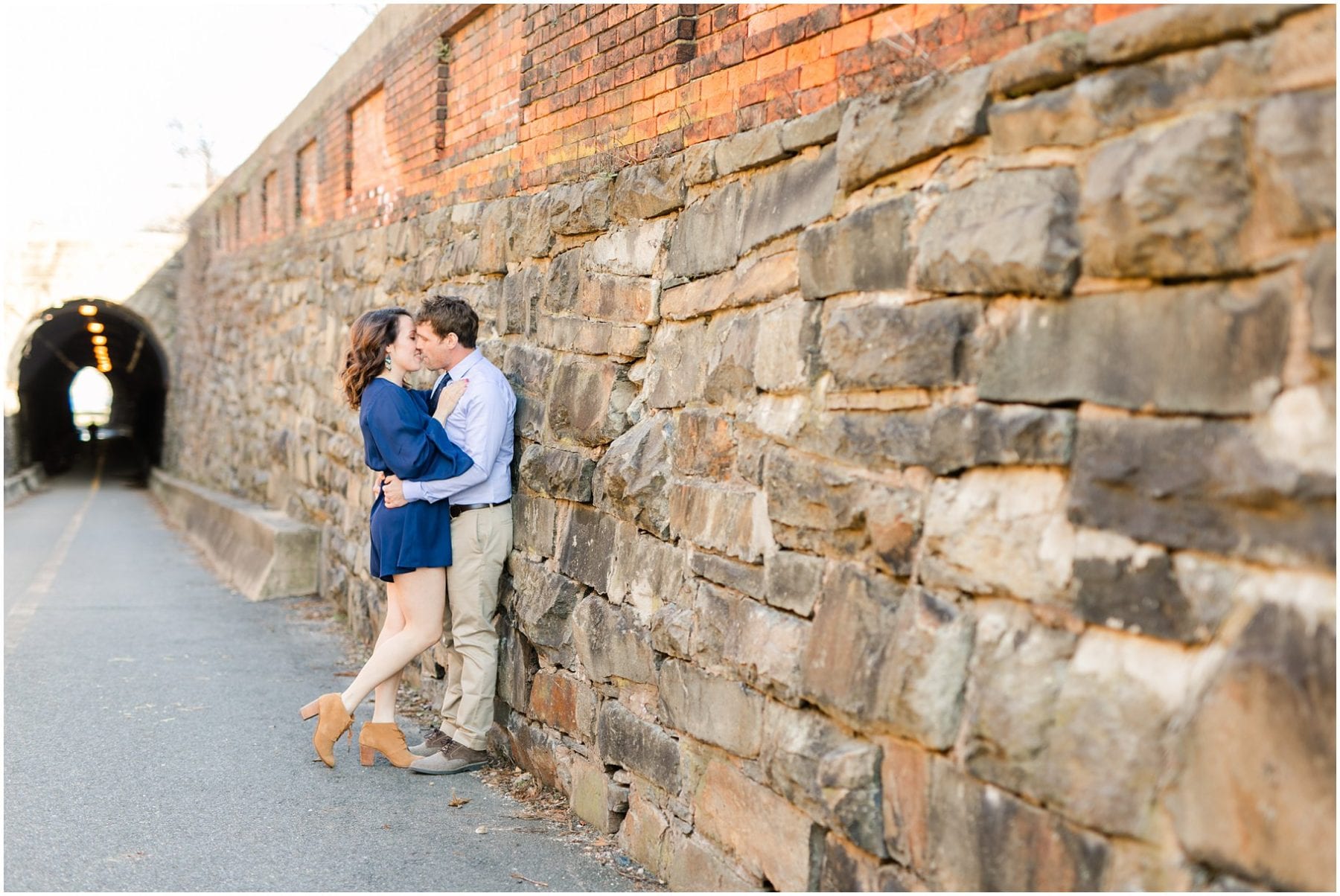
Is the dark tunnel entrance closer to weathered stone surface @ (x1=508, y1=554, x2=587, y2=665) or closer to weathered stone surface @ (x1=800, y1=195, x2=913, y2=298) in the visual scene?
weathered stone surface @ (x1=508, y1=554, x2=587, y2=665)

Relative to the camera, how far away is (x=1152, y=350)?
2270 mm

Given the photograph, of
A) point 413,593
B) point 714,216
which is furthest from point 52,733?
point 714,216

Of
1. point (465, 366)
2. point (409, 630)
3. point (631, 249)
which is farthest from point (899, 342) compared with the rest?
point (409, 630)

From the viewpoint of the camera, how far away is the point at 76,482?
27438 mm

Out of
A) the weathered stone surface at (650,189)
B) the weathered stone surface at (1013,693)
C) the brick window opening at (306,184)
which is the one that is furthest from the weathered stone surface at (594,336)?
the brick window opening at (306,184)

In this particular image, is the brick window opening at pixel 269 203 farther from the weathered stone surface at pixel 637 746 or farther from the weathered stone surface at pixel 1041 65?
the weathered stone surface at pixel 1041 65

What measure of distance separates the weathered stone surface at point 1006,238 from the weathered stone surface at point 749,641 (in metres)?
1.04

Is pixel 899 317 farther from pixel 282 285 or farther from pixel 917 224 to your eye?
pixel 282 285

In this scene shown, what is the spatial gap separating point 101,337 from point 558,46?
32.4m

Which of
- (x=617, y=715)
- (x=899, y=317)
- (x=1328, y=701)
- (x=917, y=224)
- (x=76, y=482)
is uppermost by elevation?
(x=917, y=224)

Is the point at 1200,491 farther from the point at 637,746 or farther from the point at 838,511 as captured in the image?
the point at 637,746

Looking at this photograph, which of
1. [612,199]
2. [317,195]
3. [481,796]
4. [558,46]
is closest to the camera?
[612,199]

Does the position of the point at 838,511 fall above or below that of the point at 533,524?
above

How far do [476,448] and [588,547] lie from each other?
77cm
